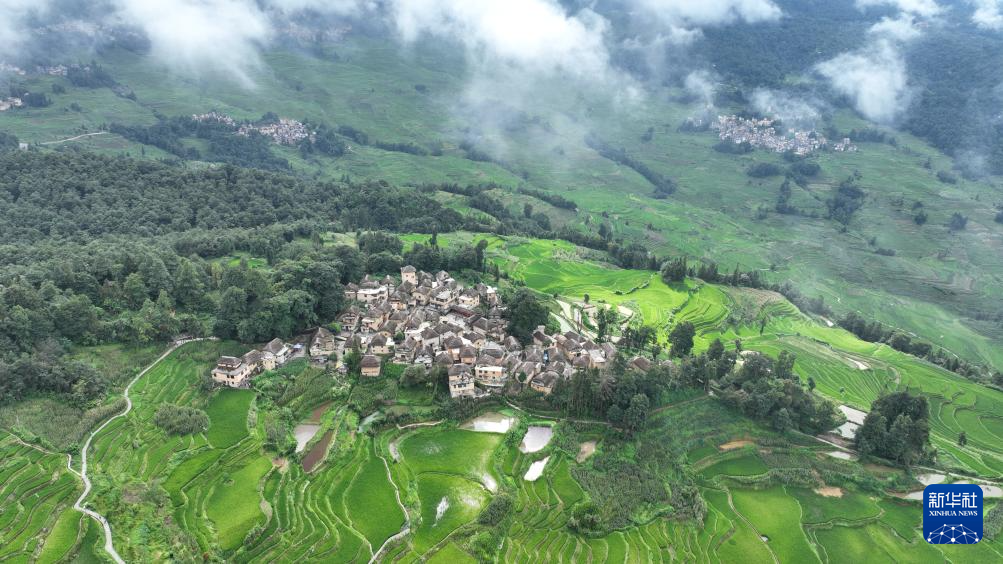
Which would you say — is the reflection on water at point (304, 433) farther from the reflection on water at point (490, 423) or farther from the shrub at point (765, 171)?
the shrub at point (765, 171)

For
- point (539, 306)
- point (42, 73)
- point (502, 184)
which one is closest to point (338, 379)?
point (539, 306)

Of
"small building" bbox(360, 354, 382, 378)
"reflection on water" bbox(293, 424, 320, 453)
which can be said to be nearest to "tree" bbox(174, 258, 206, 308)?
"small building" bbox(360, 354, 382, 378)

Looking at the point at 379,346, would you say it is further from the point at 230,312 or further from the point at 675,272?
the point at 675,272

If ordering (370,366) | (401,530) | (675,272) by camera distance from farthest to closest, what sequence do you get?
(675,272), (370,366), (401,530)

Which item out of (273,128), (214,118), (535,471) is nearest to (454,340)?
(535,471)

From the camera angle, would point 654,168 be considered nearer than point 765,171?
No

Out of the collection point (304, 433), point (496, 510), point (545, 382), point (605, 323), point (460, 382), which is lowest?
point (304, 433)

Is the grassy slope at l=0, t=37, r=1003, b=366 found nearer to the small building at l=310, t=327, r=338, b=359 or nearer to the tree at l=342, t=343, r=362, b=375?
the small building at l=310, t=327, r=338, b=359
